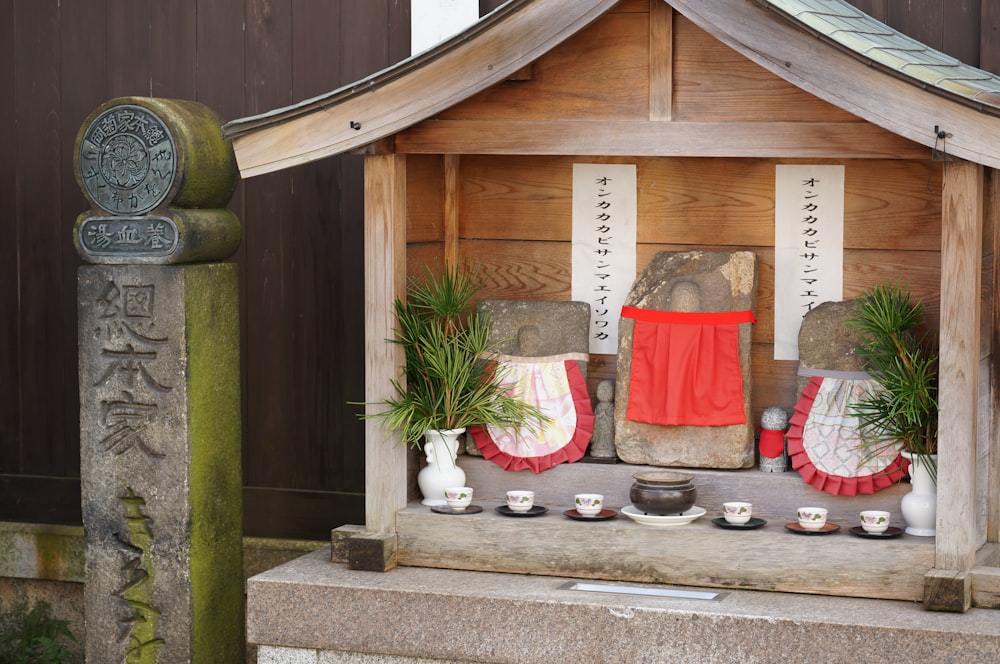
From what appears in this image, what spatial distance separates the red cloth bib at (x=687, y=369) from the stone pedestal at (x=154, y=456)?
1319 mm

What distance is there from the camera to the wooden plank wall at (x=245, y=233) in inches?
206

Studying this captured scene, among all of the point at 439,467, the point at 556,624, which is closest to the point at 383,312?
the point at 439,467

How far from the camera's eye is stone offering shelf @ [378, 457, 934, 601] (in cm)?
389

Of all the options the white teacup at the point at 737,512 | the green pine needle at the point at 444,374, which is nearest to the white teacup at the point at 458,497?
A: the green pine needle at the point at 444,374

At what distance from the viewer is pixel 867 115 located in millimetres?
3607

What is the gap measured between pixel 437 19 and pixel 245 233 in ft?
3.73

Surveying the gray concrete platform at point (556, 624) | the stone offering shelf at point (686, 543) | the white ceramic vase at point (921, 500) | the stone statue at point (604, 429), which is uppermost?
the stone statue at point (604, 429)

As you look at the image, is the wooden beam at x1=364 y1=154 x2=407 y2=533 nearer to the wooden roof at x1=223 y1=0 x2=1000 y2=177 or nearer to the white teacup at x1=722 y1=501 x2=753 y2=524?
the wooden roof at x1=223 y1=0 x2=1000 y2=177

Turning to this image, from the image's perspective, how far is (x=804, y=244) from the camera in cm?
436

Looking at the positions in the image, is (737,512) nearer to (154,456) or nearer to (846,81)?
(846,81)

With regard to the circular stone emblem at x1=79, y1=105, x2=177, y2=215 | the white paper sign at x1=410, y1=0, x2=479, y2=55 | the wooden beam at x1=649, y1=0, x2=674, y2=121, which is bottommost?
the circular stone emblem at x1=79, y1=105, x2=177, y2=215

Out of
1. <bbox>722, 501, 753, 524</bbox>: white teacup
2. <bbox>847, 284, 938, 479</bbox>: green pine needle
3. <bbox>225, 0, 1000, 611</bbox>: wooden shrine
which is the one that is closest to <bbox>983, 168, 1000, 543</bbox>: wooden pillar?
<bbox>225, 0, 1000, 611</bbox>: wooden shrine

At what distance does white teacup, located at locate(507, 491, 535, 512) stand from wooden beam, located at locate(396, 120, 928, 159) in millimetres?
1033

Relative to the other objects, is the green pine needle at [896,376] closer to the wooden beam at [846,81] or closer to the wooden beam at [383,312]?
the wooden beam at [846,81]
